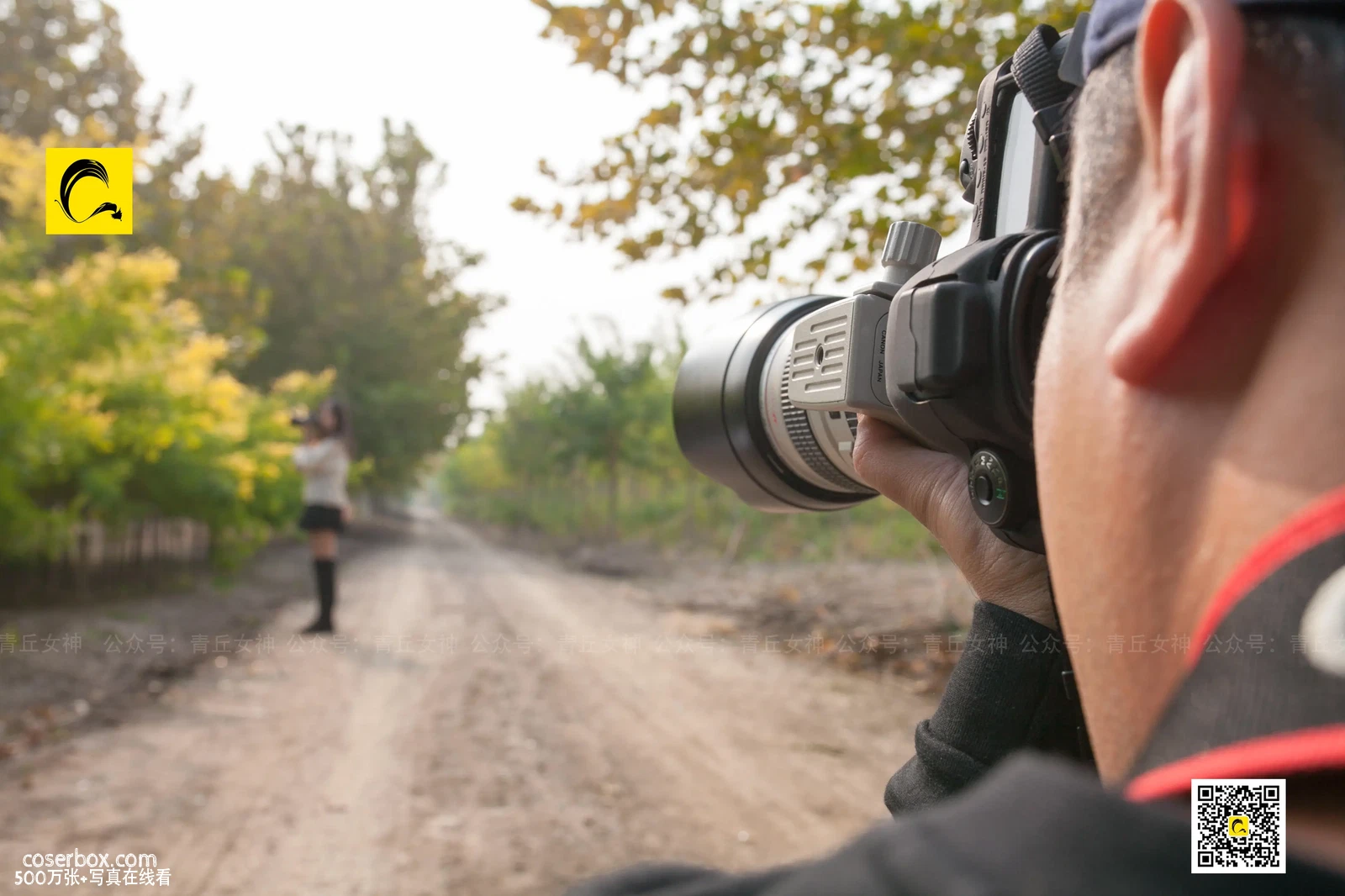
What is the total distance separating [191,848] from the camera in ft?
9.63

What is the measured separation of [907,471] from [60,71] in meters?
13.3

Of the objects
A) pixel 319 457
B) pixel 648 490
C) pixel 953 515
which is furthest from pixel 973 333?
pixel 648 490

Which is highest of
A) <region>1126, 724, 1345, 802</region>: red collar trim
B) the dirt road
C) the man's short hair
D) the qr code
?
the man's short hair

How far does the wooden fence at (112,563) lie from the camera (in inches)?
243

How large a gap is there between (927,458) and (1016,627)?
217 millimetres

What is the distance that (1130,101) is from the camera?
58 centimetres

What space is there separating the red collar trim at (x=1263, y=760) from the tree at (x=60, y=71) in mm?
12311

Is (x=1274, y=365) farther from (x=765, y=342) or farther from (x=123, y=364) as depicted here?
(x=123, y=364)

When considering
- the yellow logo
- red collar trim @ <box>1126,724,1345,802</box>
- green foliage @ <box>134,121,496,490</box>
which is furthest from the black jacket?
green foliage @ <box>134,121,496,490</box>

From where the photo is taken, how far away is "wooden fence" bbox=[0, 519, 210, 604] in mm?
6172

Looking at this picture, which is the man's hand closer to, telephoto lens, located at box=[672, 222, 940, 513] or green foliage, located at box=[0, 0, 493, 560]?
telephoto lens, located at box=[672, 222, 940, 513]

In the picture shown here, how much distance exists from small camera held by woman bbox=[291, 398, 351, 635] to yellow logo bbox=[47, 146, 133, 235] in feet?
7.06

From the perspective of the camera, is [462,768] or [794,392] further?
[462,768]

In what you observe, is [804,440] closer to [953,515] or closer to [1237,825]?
[953,515]
